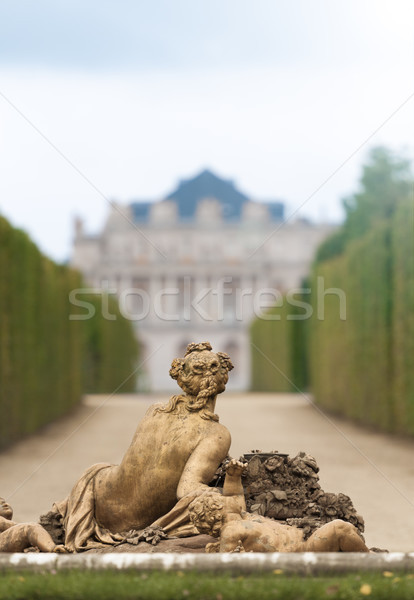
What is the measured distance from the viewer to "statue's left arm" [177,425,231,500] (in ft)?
14.3

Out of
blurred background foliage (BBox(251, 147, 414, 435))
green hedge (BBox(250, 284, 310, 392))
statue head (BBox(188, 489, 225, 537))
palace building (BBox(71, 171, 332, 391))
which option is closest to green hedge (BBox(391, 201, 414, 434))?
blurred background foliage (BBox(251, 147, 414, 435))

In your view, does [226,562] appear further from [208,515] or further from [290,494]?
[290,494]

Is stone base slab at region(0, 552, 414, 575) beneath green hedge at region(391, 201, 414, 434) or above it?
beneath

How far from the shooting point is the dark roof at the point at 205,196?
76.2 meters

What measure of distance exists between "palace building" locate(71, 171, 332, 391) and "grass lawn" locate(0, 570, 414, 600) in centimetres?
5596

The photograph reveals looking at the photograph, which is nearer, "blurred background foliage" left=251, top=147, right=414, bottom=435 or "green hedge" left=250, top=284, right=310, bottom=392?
"blurred background foliage" left=251, top=147, right=414, bottom=435

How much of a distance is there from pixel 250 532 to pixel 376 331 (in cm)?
1348

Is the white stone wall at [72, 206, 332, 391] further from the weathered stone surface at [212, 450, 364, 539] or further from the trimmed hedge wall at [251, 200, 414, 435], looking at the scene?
the weathered stone surface at [212, 450, 364, 539]

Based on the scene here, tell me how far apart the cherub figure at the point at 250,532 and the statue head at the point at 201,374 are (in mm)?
607

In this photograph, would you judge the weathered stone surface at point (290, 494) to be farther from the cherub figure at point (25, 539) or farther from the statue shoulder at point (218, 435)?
the cherub figure at point (25, 539)

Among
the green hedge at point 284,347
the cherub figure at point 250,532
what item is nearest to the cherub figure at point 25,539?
the cherub figure at point 250,532

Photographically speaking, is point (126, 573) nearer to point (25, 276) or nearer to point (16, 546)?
point (16, 546)

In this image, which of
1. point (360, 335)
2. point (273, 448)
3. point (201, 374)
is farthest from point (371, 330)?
point (201, 374)

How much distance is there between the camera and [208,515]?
4031 millimetres
